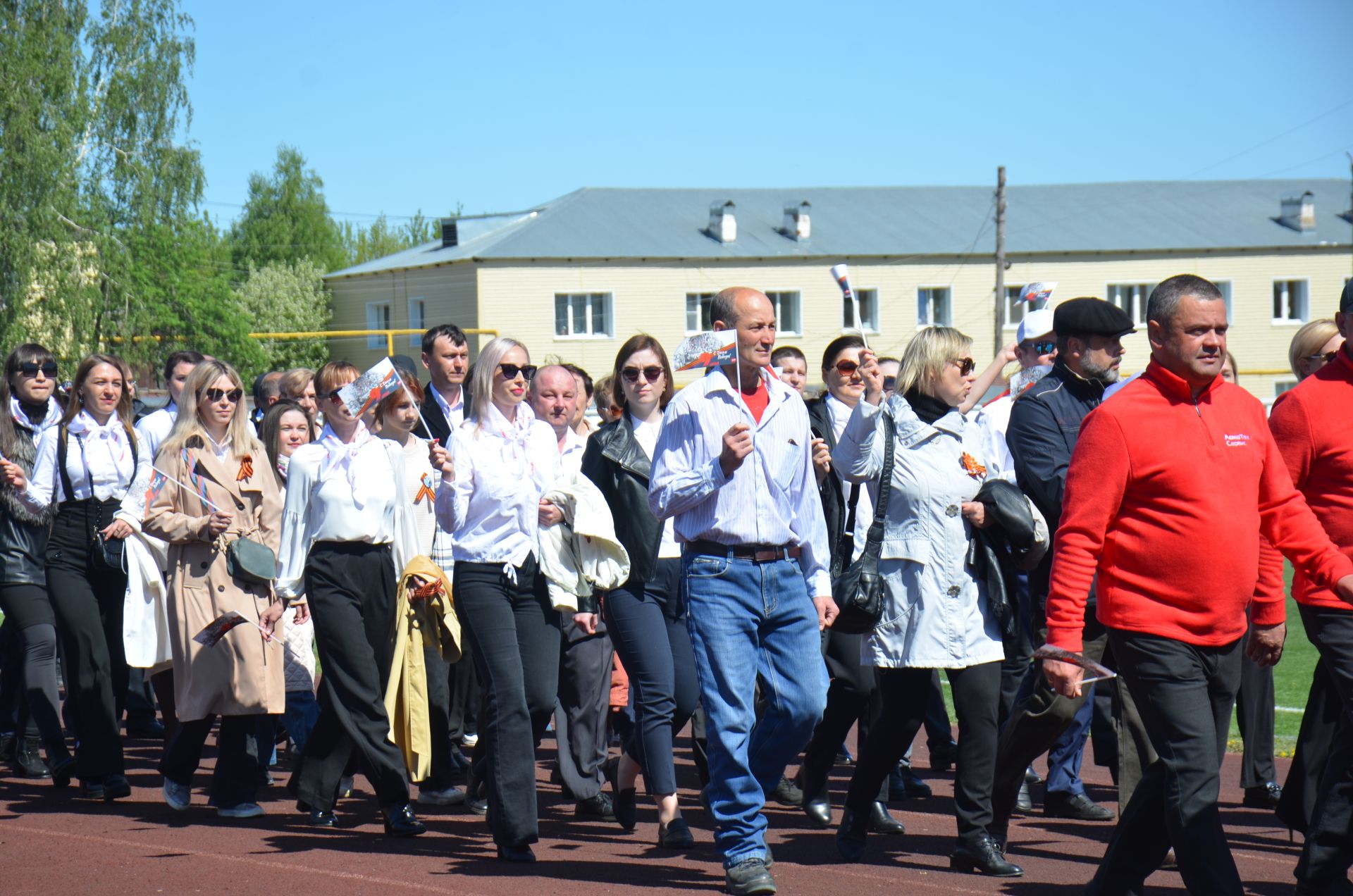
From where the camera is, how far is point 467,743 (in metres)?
9.96

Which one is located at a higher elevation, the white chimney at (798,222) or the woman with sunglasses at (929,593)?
the white chimney at (798,222)

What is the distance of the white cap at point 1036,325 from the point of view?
7699 mm

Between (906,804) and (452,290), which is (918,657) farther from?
(452,290)

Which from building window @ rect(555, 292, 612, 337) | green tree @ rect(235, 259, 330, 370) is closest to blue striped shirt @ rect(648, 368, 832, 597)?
building window @ rect(555, 292, 612, 337)

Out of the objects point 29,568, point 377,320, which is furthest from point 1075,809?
point 377,320

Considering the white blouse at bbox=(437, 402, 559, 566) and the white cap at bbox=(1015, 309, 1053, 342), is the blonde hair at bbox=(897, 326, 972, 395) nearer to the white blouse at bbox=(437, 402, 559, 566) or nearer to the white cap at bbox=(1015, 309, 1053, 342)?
the white cap at bbox=(1015, 309, 1053, 342)

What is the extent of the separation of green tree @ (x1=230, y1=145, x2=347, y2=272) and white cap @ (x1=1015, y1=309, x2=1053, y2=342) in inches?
3348

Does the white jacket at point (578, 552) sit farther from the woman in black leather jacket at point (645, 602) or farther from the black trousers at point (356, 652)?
the black trousers at point (356, 652)

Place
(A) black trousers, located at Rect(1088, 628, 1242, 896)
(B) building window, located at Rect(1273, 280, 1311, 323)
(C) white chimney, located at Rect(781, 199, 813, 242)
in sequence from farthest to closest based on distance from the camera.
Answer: (B) building window, located at Rect(1273, 280, 1311, 323), (C) white chimney, located at Rect(781, 199, 813, 242), (A) black trousers, located at Rect(1088, 628, 1242, 896)

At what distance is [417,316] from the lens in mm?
56938

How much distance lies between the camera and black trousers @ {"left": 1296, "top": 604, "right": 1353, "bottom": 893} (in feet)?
16.7

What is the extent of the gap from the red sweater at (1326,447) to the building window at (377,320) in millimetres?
55365

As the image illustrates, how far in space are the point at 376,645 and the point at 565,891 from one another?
1.77 metres

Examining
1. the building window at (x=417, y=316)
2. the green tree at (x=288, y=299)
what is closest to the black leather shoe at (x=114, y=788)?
the building window at (x=417, y=316)
